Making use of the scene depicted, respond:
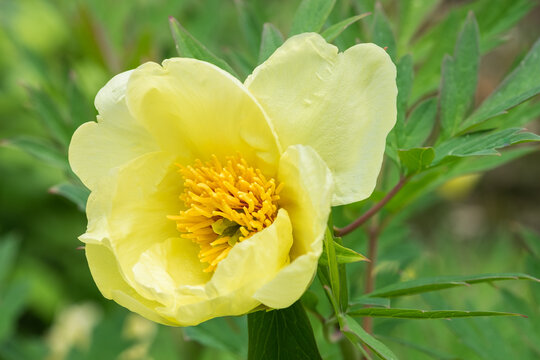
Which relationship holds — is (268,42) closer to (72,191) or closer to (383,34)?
(383,34)

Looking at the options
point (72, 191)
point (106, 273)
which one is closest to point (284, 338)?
point (106, 273)

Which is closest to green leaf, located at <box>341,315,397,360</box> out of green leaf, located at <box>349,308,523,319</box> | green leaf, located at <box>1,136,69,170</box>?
green leaf, located at <box>349,308,523,319</box>

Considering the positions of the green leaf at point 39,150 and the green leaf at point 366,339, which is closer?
the green leaf at point 366,339

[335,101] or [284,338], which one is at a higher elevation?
[335,101]

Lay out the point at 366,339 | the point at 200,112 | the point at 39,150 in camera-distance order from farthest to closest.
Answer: the point at 39,150, the point at 200,112, the point at 366,339

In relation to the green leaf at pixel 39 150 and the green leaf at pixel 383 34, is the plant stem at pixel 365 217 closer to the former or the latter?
the green leaf at pixel 383 34

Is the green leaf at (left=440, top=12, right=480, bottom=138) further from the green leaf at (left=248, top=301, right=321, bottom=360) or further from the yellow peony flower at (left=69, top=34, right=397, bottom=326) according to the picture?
the green leaf at (left=248, top=301, right=321, bottom=360)

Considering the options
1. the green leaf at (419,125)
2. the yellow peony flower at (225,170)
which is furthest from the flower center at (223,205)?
the green leaf at (419,125)
